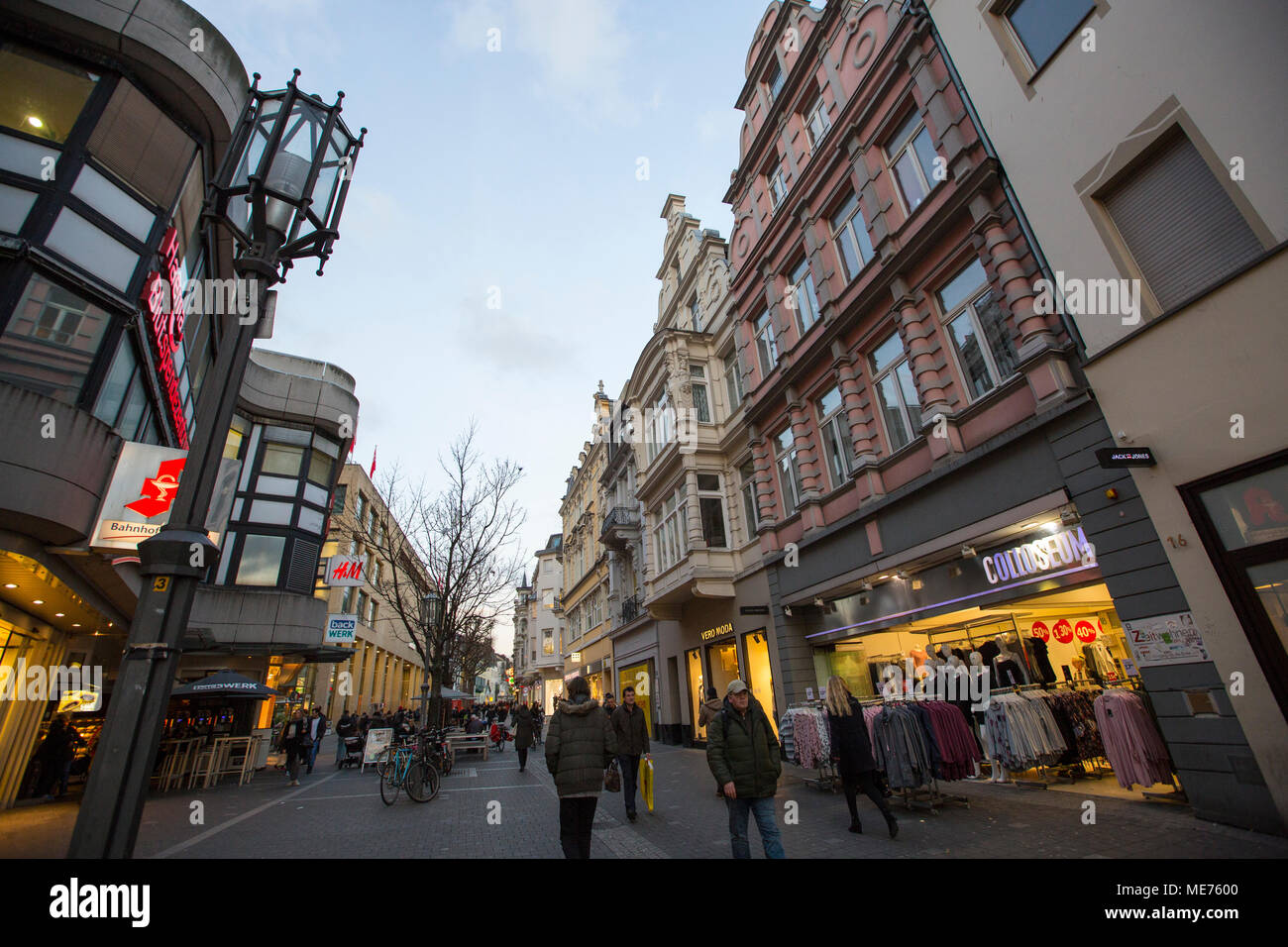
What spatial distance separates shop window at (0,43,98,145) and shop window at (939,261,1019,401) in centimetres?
1456

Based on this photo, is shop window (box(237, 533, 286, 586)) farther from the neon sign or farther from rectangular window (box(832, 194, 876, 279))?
rectangular window (box(832, 194, 876, 279))

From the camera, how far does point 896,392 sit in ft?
38.4

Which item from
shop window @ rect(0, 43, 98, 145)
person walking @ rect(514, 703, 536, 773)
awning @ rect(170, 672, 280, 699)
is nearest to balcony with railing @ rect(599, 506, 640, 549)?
person walking @ rect(514, 703, 536, 773)

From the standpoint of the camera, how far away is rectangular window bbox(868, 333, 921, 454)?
1120 cm

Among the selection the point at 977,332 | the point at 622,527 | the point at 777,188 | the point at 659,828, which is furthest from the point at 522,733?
the point at 777,188

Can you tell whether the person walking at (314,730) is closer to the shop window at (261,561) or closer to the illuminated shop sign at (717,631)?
the shop window at (261,561)

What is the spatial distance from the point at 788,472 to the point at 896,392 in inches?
168

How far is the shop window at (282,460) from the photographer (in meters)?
22.8

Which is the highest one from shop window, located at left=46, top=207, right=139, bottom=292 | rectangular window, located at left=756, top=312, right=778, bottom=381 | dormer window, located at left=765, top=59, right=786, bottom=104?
dormer window, located at left=765, top=59, right=786, bottom=104

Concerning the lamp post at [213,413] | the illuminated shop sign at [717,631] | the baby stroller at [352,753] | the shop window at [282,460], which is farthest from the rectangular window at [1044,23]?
the shop window at [282,460]

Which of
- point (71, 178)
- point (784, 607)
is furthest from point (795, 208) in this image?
point (71, 178)

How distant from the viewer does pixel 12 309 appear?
7.30 metres

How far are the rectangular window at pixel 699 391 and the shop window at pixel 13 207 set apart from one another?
15533 mm
